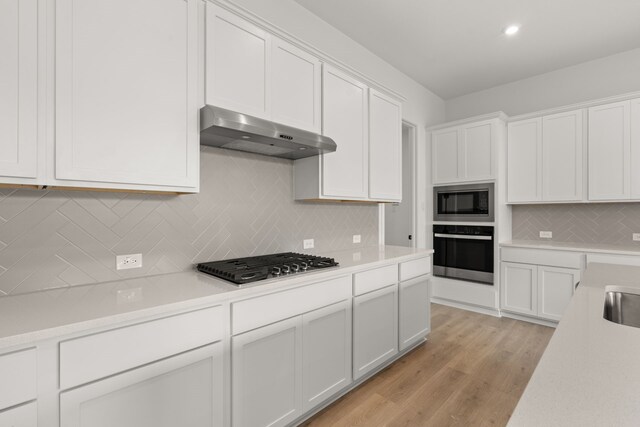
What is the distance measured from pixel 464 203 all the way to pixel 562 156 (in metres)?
1.13

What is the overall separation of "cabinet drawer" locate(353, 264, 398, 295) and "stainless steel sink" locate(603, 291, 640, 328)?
4.21 ft

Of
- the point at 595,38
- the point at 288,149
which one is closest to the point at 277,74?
the point at 288,149

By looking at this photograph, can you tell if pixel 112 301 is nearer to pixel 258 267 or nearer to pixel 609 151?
pixel 258 267

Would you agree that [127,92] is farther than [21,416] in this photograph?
Yes

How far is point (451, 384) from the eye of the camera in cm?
232

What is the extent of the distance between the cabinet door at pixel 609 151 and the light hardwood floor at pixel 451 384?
1.61 meters

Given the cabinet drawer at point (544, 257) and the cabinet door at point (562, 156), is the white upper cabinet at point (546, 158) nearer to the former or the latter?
the cabinet door at point (562, 156)

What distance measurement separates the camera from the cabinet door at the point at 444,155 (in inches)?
161

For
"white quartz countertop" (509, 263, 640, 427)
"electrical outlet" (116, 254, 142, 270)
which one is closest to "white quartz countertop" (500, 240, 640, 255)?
"white quartz countertop" (509, 263, 640, 427)

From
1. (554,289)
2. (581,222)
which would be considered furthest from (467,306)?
(581,222)

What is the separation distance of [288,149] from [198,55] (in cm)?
A: 78

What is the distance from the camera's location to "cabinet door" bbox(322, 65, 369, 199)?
2393mm

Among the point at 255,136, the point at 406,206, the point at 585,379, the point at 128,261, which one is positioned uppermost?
the point at 255,136

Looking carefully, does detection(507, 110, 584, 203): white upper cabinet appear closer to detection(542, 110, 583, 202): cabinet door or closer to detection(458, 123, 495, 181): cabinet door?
detection(542, 110, 583, 202): cabinet door
